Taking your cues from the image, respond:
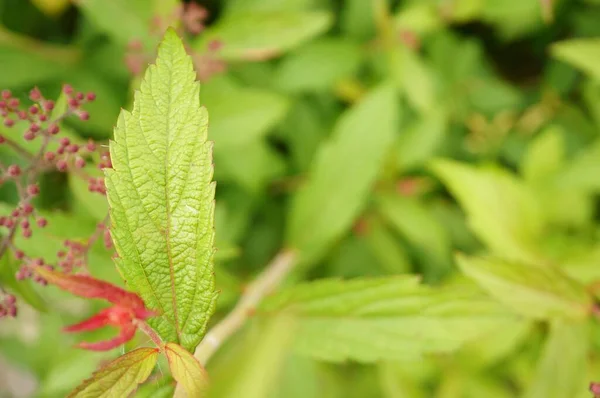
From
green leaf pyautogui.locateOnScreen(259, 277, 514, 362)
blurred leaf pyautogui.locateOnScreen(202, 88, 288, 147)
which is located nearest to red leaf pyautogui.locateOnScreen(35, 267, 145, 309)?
green leaf pyautogui.locateOnScreen(259, 277, 514, 362)

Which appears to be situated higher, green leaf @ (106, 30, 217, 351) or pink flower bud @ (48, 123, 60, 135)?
pink flower bud @ (48, 123, 60, 135)

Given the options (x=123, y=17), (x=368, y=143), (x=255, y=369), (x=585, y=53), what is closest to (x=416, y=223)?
(x=368, y=143)

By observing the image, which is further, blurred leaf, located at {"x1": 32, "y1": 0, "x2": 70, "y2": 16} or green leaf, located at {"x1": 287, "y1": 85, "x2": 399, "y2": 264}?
blurred leaf, located at {"x1": 32, "y1": 0, "x2": 70, "y2": 16}

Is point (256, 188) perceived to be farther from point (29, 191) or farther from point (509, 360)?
point (509, 360)

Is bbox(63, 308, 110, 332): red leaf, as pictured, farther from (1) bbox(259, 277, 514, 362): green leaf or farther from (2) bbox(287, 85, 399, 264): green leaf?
(2) bbox(287, 85, 399, 264): green leaf

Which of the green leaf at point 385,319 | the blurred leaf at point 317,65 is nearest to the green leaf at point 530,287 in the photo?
the green leaf at point 385,319
